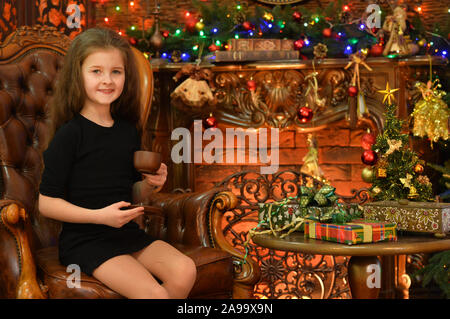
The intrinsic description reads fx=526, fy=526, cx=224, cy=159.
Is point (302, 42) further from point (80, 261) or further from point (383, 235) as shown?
point (80, 261)

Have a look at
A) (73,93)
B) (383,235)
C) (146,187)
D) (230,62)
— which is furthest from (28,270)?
(230,62)

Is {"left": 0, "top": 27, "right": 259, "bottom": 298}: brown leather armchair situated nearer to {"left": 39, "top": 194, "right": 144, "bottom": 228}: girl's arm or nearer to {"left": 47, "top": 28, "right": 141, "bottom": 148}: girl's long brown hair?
{"left": 39, "top": 194, "right": 144, "bottom": 228}: girl's arm

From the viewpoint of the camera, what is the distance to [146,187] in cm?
207

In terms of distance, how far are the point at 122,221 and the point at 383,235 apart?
904mm

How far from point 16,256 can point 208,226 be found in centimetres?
81

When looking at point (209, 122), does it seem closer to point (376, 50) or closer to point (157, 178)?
point (376, 50)

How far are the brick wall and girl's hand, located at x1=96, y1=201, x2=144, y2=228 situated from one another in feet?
8.44

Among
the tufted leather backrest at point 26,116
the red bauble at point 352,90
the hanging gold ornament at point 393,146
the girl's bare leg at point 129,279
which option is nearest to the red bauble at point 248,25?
the red bauble at point 352,90

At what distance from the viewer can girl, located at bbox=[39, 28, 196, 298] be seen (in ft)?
5.81

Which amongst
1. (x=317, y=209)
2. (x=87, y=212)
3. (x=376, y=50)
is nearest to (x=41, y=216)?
(x=87, y=212)

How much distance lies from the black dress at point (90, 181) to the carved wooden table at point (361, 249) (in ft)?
1.71

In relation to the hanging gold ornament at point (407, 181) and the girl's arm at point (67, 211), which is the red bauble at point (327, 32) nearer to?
the hanging gold ornament at point (407, 181)

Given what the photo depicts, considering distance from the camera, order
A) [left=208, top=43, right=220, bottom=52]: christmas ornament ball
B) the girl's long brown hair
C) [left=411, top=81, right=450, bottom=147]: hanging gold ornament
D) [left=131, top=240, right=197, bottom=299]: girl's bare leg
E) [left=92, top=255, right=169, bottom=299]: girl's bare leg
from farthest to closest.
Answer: [left=208, top=43, right=220, bottom=52]: christmas ornament ball < [left=411, top=81, right=450, bottom=147]: hanging gold ornament < the girl's long brown hair < [left=131, top=240, right=197, bottom=299]: girl's bare leg < [left=92, top=255, right=169, bottom=299]: girl's bare leg

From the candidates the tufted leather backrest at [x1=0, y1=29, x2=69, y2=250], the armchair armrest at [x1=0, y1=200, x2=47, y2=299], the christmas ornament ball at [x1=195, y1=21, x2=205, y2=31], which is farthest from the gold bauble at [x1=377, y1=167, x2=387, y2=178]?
the christmas ornament ball at [x1=195, y1=21, x2=205, y2=31]
